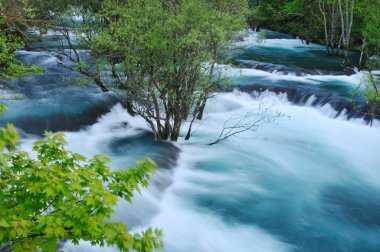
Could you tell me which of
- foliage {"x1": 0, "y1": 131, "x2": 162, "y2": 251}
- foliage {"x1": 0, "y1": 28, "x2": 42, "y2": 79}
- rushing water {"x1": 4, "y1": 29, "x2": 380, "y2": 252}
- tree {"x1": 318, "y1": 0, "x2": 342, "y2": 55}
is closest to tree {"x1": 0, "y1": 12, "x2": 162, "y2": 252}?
foliage {"x1": 0, "y1": 131, "x2": 162, "y2": 251}

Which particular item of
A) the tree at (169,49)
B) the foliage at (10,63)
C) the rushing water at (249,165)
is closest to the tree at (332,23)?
the rushing water at (249,165)

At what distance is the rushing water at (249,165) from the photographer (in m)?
8.73

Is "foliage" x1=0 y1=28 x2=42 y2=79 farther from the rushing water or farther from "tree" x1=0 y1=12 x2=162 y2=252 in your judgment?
"tree" x1=0 y1=12 x2=162 y2=252

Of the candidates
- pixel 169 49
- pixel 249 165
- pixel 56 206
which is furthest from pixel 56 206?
pixel 249 165

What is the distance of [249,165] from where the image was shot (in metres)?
12.5

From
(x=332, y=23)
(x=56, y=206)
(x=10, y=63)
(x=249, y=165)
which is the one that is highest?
(x=332, y=23)

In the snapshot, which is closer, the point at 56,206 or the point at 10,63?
the point at 56,206

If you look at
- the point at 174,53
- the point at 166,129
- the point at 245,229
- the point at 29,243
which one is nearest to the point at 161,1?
the point at 174,53

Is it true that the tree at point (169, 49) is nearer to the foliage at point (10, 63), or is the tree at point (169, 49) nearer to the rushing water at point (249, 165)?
the rushing water at point (249, 165)

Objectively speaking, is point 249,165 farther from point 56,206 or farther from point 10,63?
point 56,206

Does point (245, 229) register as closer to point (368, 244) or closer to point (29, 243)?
point (368, 244)

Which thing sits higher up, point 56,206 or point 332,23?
point 332,23

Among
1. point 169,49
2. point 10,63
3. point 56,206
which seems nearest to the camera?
point 56,206

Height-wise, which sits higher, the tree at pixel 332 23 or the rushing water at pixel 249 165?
the tree at pixel 332 23
